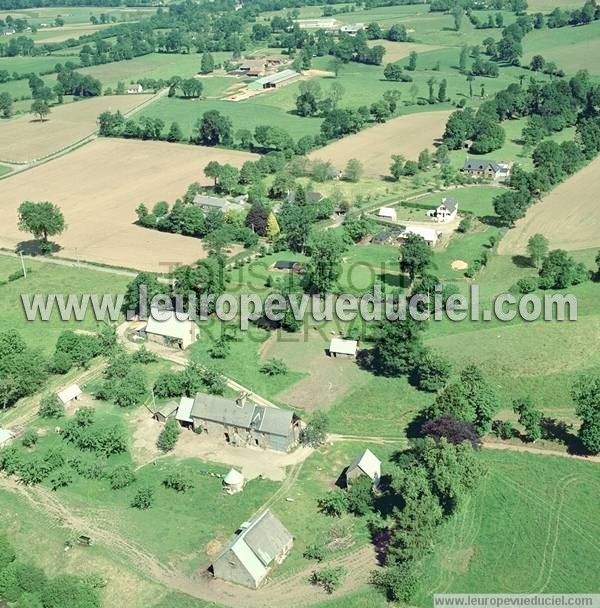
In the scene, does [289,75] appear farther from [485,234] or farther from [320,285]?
[320,285]

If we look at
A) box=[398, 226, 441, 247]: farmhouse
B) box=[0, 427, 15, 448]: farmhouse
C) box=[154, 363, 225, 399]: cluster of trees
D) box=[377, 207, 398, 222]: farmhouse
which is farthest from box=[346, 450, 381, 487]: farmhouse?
box=[377, 207, 398, 222]: farmhouse

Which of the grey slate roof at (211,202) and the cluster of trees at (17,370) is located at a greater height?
the grey slate roof at (211,202)

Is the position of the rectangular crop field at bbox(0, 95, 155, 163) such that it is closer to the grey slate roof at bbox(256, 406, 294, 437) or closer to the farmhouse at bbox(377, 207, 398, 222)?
the farmhouse at bbox(377, 207, 398, 222)

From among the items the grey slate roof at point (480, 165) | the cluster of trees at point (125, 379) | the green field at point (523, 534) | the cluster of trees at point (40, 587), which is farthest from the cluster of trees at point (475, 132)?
the cluster of trees at point (40, 587)

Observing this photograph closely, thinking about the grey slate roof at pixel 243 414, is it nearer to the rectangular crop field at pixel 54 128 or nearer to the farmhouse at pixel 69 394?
the farmhouse at pixel 69 394

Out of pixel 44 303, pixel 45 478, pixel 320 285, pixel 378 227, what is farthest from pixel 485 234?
pixel 45 478

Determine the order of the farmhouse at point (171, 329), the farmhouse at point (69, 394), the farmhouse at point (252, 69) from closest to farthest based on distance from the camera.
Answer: the farmhouse at point (69, 394), the farmhouse at point (171, 329), the farmhouse at point (252, 69)
